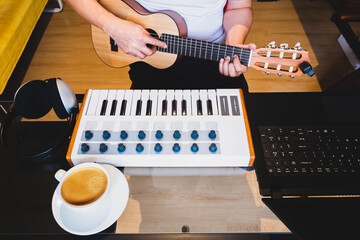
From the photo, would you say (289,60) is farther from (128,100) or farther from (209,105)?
(128,100)

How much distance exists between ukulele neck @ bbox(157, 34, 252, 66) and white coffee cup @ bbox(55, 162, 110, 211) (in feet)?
2.35

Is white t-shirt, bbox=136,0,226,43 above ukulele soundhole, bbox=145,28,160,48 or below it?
above

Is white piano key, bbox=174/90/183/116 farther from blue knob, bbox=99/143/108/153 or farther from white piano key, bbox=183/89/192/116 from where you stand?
blue knob, bbox=99/143/108/153

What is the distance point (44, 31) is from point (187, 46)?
224 cm

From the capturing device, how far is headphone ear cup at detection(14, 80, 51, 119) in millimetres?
786

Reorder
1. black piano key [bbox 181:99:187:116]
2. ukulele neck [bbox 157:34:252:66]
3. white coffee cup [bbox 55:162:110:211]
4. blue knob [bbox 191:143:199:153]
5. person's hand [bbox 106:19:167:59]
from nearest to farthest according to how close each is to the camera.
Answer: white coffee cup [bbox 55:162:110:211]
blue knob [bbox 191:143:199:153]
black piano key [bbox 181:99:187:116]
ukulele neck [bbox 157:34:252:66]
person's hand [bbox 106:19:167:59]

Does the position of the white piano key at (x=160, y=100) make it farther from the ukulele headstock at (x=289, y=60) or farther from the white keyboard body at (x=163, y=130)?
the ukulele headstock at (x=289, y=60)

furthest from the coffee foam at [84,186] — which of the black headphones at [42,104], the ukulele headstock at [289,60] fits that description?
the ukulele headstock at [289,60]

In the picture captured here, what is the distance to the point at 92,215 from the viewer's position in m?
0.66

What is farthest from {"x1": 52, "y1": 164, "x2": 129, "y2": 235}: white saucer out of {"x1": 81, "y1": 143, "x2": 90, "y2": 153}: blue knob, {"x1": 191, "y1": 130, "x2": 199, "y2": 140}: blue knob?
{"x1": 191, "y1": 130, "x2": 199, "y2": 140}: blue knob

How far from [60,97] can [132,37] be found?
516 millimetres

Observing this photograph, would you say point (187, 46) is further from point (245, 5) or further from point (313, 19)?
point (313, 19)

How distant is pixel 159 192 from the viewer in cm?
77

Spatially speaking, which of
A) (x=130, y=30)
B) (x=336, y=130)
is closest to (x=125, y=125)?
(x=130, y=30)
